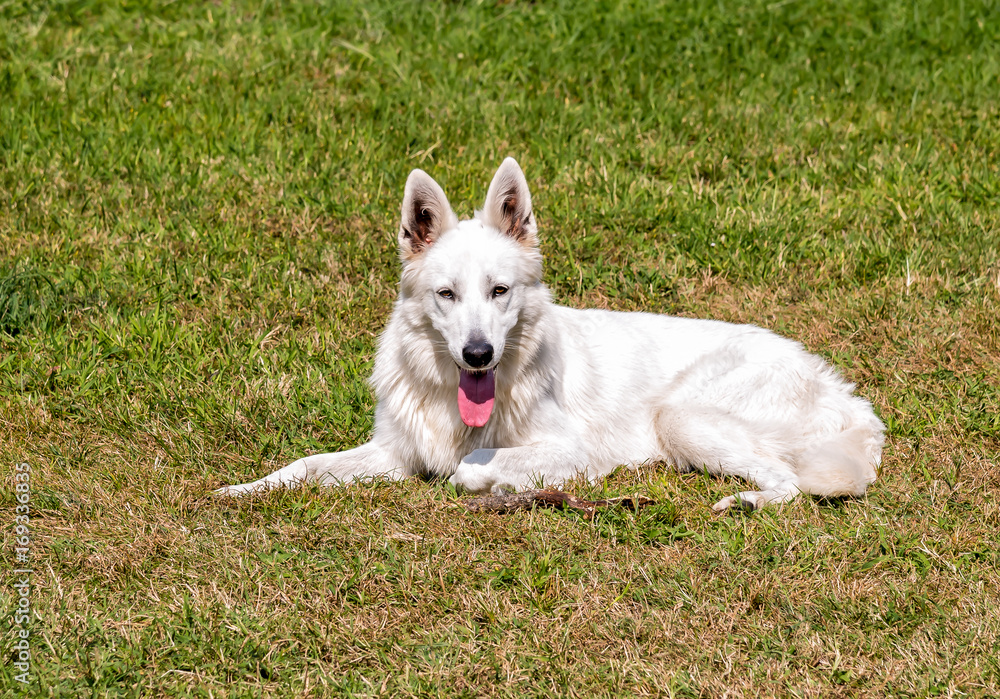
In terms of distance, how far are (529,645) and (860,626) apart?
1.24 m

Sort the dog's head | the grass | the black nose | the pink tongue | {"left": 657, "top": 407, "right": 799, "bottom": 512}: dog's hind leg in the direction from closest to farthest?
the grass → the black nose → the dog's head → the pink tongue → {"left": 657, "top": 407, "right": 799, "bottom": 512}: dog's hind leg

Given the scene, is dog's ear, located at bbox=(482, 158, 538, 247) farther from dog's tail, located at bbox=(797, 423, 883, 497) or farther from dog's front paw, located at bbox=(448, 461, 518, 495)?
dog's tail, located at bbox=(797, 423, 883, 497)

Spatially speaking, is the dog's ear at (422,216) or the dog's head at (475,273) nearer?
the dog's head at (475,273)

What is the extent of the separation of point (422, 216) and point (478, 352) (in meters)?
0.85

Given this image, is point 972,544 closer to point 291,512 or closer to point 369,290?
point 291,512

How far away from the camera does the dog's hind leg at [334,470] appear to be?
4.57m

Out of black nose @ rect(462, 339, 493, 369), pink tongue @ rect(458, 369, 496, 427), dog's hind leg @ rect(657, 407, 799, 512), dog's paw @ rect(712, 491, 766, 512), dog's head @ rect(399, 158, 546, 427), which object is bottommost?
dog's paw @ rect(712, 491, 766, 512)

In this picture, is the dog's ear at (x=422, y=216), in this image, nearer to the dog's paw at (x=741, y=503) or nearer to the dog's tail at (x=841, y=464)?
the dog's paw at (x=741, y=503)

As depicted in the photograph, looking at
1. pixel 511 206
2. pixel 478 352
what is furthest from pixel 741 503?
pixel 511 206

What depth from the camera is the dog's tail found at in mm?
4539

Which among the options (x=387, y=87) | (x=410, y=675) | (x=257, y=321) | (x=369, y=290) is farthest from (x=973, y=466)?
(x=387, y=87)

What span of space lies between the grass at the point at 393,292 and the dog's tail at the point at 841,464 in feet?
0.37

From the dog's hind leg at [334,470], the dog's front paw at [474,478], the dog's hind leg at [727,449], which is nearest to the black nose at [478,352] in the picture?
the dog's front paw at [474,478]

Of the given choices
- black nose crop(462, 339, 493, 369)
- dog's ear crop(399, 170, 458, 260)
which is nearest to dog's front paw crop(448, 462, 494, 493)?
black nose crop(462, 339, 493, 369)
